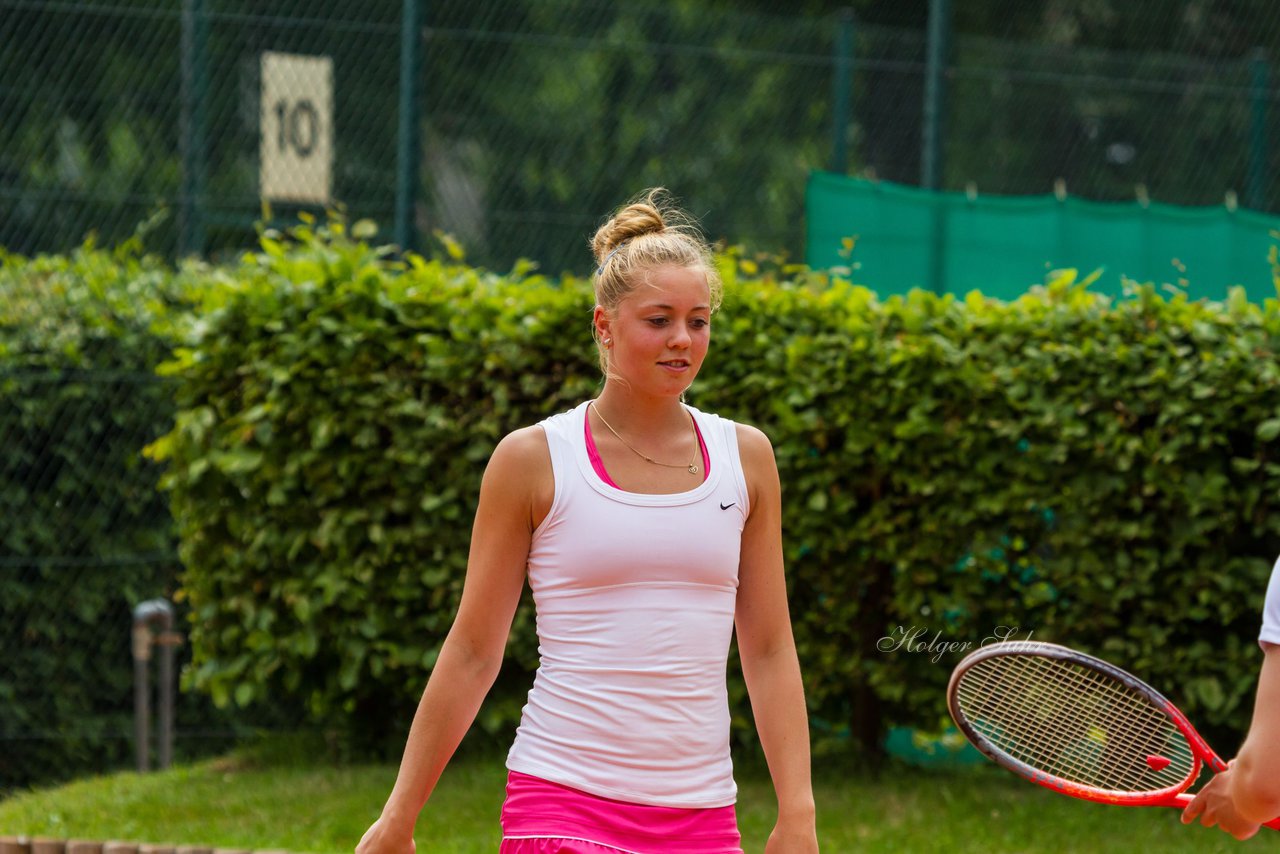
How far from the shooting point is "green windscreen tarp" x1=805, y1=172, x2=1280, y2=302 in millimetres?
7637

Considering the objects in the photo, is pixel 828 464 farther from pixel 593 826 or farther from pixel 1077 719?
pixel 593 826

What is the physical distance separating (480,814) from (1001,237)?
3866mm

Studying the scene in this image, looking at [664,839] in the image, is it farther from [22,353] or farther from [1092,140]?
[1092,140]

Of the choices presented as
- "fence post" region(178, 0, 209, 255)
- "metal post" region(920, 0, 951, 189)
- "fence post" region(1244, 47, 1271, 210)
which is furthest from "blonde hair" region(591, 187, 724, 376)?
"fence post" region(1244, 47, 1271, 210)

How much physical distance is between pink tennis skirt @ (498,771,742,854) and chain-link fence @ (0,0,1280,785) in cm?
477

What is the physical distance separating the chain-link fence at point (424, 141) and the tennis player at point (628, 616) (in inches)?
184

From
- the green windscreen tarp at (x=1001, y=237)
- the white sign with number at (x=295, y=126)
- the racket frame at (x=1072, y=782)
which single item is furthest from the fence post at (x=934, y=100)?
the racket frame at (x=1072, y=782)

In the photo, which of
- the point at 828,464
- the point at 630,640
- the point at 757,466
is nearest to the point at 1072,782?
the point at 757,466

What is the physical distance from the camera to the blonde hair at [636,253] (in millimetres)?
2752

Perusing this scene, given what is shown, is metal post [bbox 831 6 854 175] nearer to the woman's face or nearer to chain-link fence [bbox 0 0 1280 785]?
chain-link fence [bbox 0 0 1280 785]

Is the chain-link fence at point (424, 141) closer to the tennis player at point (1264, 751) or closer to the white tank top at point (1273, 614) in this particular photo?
the tennis player at point (1264, 751)

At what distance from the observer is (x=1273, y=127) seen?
448 inches

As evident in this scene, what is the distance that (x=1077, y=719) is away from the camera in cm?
337

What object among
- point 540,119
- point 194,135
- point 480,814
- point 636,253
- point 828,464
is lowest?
point 480,814
